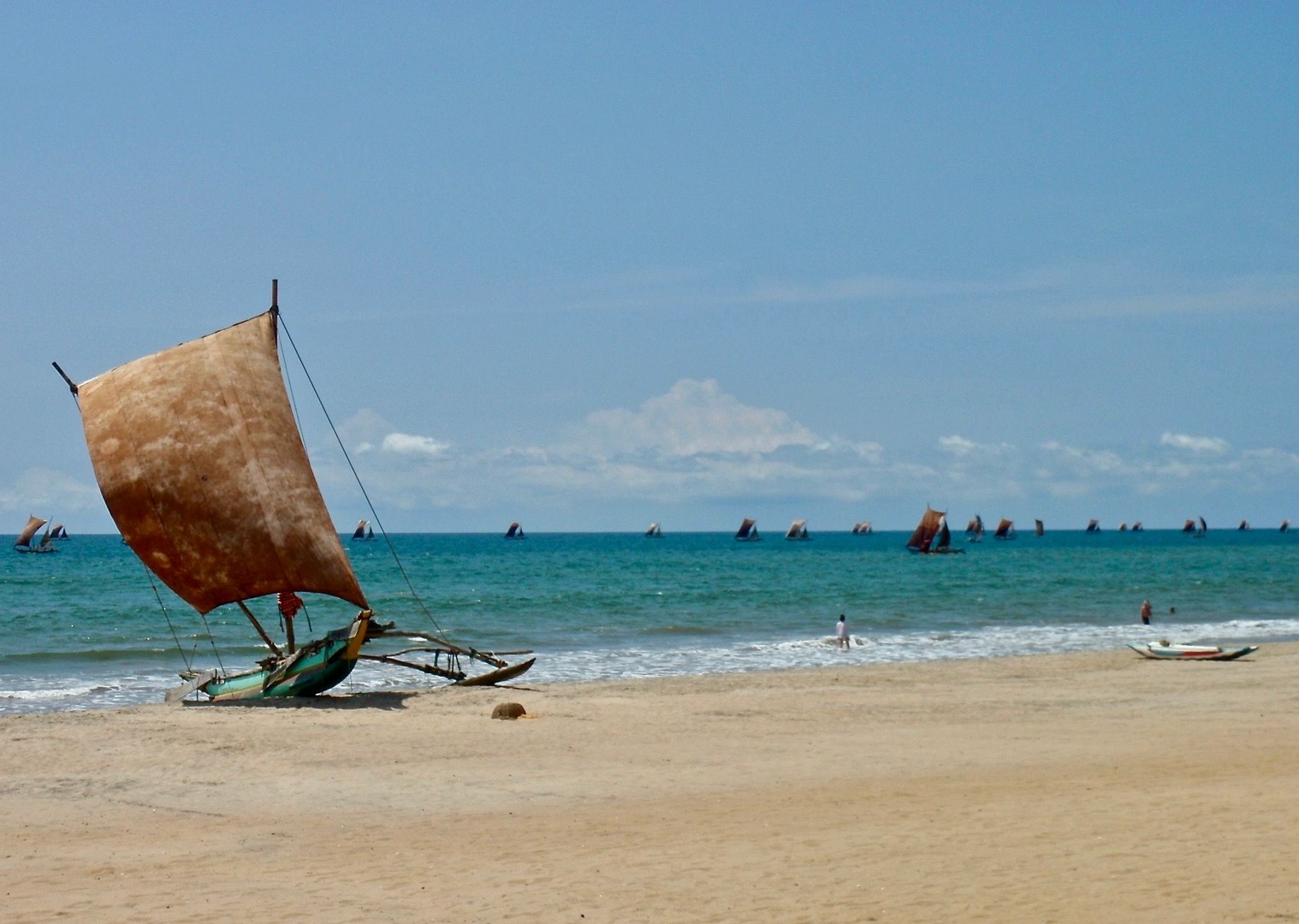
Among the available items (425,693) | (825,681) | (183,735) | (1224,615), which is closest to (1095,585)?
(1224,615)

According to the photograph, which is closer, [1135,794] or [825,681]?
[1135,794]

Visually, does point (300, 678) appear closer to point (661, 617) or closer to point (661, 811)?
point (661, 811)

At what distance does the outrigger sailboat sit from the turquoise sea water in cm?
352

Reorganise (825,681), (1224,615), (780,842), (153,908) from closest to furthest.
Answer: (153,908) → (780,842) → (825,681) → (1224,615)

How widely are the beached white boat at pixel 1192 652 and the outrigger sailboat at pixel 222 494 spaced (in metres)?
18.2

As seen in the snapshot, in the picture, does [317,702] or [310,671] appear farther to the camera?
[310,671]

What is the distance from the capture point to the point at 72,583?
73.1 meters

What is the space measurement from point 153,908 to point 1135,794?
9444 millimetres

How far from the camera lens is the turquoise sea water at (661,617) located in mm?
34188

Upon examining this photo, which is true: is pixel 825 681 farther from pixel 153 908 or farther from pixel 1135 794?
pixel 153 908

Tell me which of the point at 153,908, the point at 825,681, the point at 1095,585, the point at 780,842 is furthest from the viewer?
the point at 1095,585

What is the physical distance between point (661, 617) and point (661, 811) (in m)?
36.7

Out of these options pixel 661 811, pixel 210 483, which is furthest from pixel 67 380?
pixel 661 811

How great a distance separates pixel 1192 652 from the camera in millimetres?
32156
